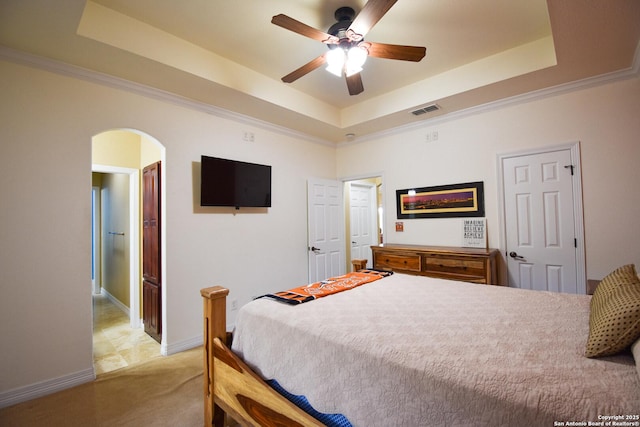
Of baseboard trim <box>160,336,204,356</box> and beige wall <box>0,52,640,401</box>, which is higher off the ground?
beige wall <box>0,52,640,401</box>

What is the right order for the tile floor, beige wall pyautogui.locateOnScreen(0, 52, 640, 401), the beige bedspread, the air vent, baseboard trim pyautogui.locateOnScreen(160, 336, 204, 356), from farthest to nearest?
the air vent, baseboard trim pyautogui.locateOnScreen(160, 336, 204, 356), the tile floor, beige wall pyautogui.locateOnScreen(0, 52, 640, 401), the beige bedspread

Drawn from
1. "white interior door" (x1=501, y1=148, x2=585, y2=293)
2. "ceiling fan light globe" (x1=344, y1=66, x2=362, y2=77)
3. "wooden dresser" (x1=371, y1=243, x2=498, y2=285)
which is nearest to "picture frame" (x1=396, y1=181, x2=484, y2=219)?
"white interior door" (x1=501, y1=148, x2=585, y2=293)

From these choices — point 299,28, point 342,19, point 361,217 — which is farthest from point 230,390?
point 361,217

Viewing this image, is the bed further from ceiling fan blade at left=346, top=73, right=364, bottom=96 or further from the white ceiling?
the white ceiling

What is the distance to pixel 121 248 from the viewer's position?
424 centimetres

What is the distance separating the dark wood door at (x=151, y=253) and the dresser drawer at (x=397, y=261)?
8.48 feet

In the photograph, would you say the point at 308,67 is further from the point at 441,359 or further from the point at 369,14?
the point at 441,359

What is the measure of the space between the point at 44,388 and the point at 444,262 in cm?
373

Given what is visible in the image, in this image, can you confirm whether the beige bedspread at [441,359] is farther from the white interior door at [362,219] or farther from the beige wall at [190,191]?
the white interior door at [362,219]

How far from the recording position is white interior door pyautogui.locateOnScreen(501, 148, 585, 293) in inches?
111

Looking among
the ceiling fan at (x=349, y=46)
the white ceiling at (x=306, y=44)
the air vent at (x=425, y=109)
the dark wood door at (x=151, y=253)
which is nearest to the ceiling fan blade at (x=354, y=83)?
the ceiling fan at (x=349, y=46)

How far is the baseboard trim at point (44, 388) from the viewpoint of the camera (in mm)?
2035

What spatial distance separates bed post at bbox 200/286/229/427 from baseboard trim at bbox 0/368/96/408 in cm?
136

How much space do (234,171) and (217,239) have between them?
82 centimetres
